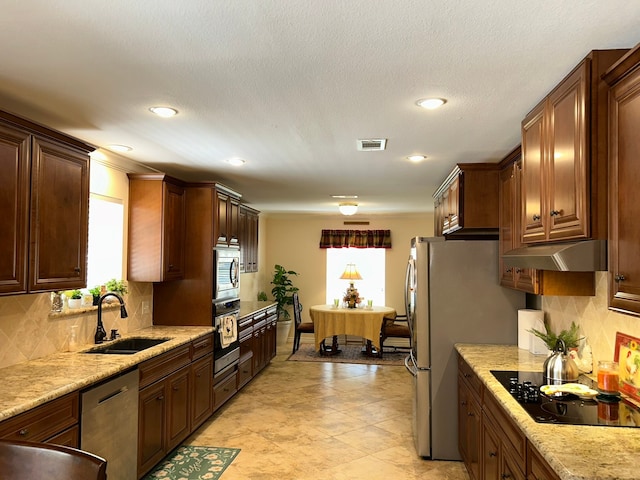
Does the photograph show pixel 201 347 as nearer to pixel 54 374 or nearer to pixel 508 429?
pixel 54 374

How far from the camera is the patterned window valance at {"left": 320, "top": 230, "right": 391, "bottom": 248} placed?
945 centimetres

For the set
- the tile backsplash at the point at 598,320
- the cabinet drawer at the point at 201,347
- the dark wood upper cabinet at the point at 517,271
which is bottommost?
the cabinet drawer at the point at 201,347

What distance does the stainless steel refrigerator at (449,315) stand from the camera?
3955 mm

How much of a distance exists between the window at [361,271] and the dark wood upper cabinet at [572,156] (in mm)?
6863

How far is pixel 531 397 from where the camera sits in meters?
2.39

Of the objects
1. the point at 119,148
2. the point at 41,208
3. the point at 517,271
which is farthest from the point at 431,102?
the point at 119,148

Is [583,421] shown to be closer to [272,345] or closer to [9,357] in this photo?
[9,357]

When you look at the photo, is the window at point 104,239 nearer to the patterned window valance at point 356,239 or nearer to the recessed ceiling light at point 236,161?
the recessed ceiling light at point 236,161

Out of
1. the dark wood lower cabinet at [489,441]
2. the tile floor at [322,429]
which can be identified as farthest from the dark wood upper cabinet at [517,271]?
the tile floor at [322,429]

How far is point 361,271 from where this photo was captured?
960cm

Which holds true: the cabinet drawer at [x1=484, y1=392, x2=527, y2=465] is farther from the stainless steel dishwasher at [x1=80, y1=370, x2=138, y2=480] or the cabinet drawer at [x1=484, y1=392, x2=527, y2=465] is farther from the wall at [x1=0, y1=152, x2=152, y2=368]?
the wall at [x1=0, y1=152, x2=152, y2=368]

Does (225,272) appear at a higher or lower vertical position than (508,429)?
higher

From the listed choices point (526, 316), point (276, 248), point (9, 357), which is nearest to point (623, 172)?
point (526, 316)

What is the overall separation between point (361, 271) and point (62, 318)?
260 inches
